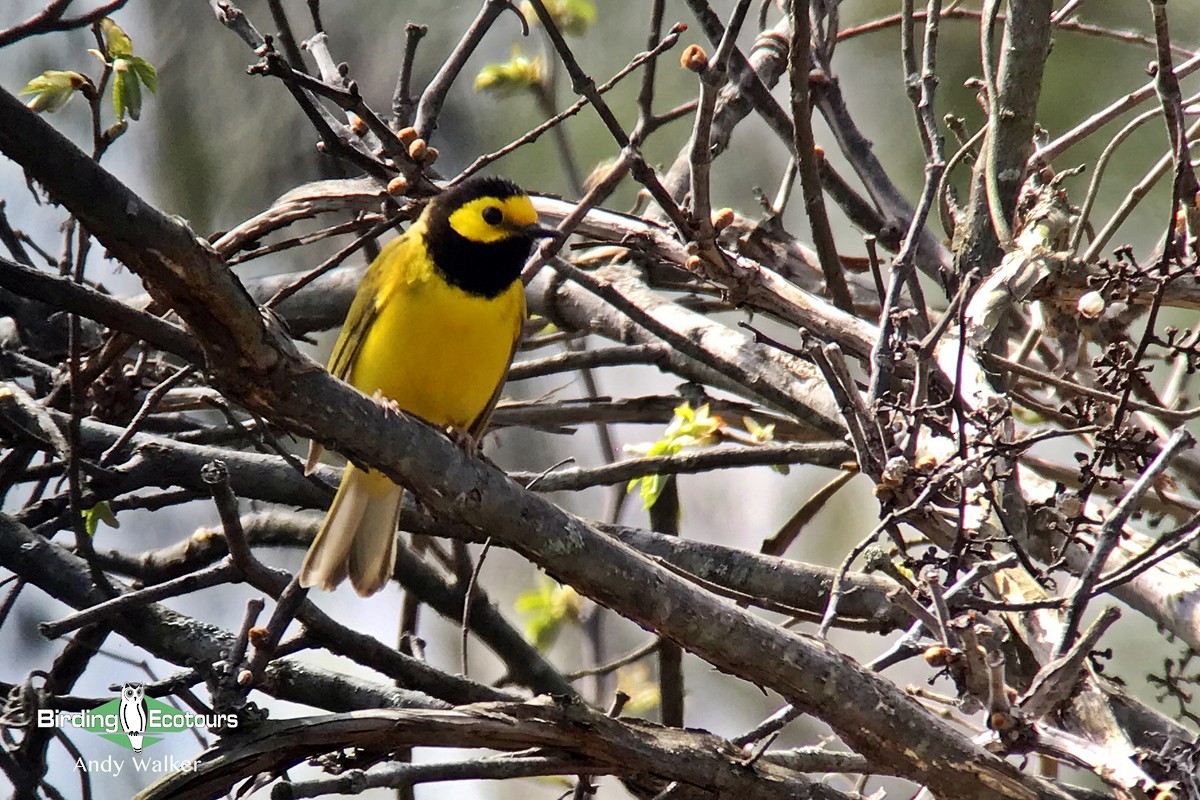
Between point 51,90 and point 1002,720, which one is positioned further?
point 51,90

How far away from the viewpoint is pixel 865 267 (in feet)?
15.5

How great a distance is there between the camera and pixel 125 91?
3.49m

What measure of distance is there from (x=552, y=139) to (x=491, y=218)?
355 cm

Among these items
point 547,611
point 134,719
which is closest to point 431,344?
point 134,719

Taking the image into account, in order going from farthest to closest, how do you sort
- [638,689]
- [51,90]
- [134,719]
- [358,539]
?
[638,689] → [358,539] → [51,90] → [134,719]

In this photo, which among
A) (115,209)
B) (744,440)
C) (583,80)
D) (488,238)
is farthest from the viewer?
(744,440)

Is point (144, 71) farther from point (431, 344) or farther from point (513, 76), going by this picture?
point (513, 76)

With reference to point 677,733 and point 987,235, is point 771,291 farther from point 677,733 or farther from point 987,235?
point 677,733

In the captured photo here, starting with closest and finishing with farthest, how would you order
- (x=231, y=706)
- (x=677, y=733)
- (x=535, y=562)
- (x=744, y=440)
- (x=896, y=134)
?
(x=231, y=706) < (x=535, y=562) < (x=677, y=733) < (x=744, y=440) < (x=896, y=134)

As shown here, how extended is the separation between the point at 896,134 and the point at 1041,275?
485cm

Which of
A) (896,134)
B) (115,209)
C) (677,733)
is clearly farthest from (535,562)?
(896,134)

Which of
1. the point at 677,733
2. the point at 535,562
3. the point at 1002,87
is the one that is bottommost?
the point at 677,733

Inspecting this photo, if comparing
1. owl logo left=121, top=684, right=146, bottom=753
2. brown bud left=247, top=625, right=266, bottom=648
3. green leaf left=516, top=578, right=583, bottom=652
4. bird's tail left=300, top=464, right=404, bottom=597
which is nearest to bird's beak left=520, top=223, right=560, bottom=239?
bird's tail left=300, top=464, right=404, bottom=597

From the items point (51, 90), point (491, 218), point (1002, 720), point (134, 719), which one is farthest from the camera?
point (491, 218)
